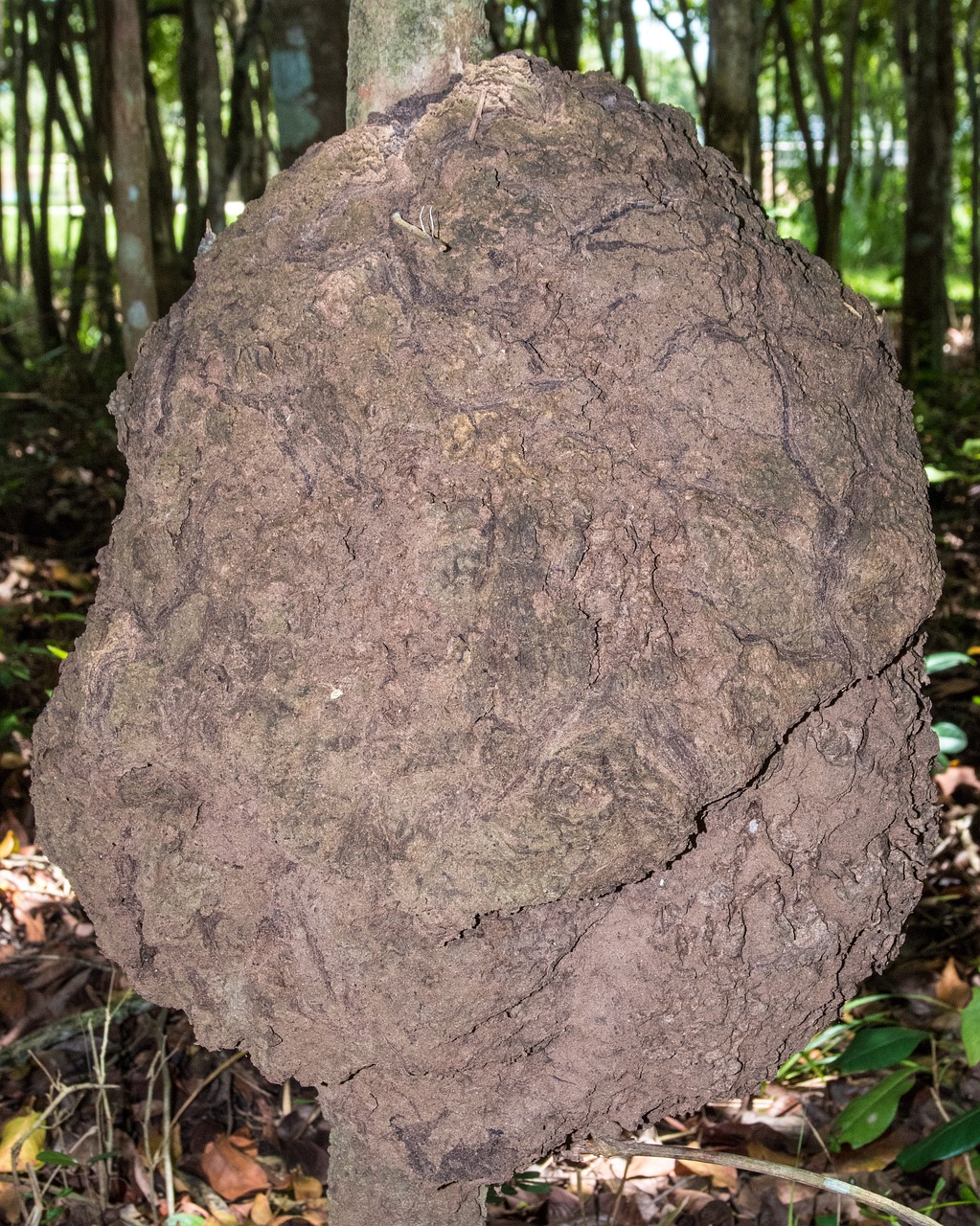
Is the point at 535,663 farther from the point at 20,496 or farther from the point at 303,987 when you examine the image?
the point at 20,496

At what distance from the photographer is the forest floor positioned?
186cm

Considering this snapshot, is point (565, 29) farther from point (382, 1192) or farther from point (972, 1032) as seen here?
point (382, 1192)

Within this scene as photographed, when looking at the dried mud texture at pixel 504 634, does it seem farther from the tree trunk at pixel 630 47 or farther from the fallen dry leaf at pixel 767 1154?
the tree trunk at pixel 630 47

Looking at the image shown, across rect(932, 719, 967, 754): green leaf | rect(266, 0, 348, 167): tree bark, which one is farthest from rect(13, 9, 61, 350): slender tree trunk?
rect(932, 719, 967, 754): green leaf

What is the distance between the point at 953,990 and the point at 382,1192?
4.71 feet

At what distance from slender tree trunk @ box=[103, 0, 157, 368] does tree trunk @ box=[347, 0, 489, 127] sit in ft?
3.82

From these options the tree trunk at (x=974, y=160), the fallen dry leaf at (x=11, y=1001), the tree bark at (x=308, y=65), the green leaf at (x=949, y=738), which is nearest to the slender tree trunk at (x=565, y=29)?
the tree trunk at (x=974, y=160)

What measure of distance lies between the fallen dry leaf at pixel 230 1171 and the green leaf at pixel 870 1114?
3.20 feet

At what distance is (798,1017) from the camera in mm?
1311

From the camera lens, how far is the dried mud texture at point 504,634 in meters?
1.11

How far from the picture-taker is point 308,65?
2756 mm

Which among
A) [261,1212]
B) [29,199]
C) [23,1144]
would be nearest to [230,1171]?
[261,1212]

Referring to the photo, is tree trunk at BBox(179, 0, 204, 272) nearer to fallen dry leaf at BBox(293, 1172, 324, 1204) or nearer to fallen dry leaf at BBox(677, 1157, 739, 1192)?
fallen dry leaf at BBox(293, 1172, 324, 1204)

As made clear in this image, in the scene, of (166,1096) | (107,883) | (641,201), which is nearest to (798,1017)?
(107,883)
